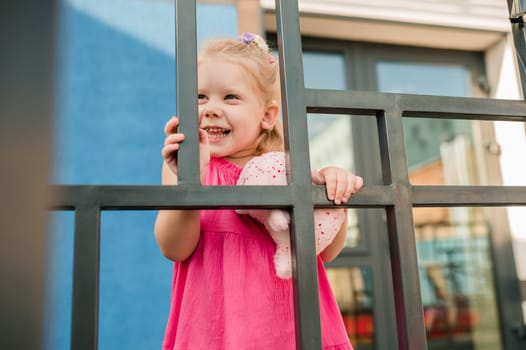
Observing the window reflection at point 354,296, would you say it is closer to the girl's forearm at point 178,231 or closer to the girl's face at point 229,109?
the girl's face at point 229,109

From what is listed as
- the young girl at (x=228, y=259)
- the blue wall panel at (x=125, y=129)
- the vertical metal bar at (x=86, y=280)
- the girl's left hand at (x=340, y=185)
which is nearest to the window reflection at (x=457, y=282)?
the blue wall panel at (x=125, y=129)

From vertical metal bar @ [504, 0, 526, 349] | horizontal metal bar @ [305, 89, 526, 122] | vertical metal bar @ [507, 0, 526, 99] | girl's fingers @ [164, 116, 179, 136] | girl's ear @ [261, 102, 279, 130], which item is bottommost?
vertical metal bar @ [504, 0, 526, 349]

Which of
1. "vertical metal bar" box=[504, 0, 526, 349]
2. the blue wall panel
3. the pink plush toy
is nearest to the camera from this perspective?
the pink plush toy

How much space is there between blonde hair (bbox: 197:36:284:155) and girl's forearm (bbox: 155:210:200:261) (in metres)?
0.32

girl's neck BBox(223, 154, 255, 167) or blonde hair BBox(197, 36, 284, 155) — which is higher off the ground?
blonde hair BBox(197, 36, 284, 155)

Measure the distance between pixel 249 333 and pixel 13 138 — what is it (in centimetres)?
73

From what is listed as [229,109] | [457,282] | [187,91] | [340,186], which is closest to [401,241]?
[340,186]

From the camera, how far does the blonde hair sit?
1.25m

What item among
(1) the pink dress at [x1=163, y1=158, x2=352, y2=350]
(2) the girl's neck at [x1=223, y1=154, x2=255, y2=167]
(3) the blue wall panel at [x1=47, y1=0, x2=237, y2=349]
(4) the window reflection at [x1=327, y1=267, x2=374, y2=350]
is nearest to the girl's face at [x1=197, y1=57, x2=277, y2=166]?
(2) the girl's neck at [x1=223, y1=154, x2=255, y2=167]

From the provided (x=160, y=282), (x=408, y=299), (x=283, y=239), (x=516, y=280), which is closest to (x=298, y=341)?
(x=408, y=299)

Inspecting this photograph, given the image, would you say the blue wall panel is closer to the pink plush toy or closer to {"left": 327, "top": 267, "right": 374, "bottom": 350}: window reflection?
{"left": 327, "top": 267, "right": 374, "bottom": 350}: window reflection

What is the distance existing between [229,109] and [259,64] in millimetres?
172

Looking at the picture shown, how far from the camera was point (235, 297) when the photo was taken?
1.01 m

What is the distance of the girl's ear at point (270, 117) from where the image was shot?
1.27m
